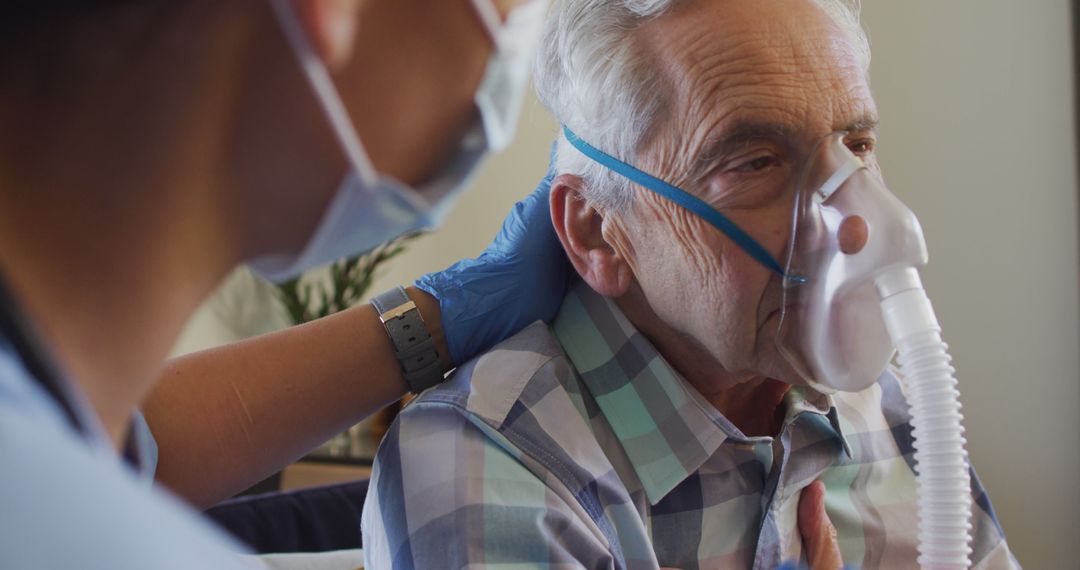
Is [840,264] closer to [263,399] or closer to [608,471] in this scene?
[608,471]

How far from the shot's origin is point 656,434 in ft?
3.96

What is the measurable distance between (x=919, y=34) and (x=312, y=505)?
6.89 ft

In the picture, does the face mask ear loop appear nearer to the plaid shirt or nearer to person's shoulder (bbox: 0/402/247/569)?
person's shoulder (bbox: 0/402/247/569)

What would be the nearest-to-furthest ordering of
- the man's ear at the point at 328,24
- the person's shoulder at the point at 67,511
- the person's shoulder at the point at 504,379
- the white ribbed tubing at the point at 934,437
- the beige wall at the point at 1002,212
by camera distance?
the person's shoulder at the point at 67,511 < the man's ear at the point at 328,24 < the white ribbed tubing at the point at 934,437 < the person's shoulder at the point at 504,379 < the beige wall at the point at 1002,212

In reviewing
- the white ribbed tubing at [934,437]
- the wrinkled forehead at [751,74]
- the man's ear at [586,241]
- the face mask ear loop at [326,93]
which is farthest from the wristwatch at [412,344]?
the face mask ear loop at [326,93]

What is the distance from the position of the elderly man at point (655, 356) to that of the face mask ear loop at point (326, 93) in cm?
58

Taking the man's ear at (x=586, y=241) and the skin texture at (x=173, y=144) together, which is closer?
the skin texture at (x=173, y=144)

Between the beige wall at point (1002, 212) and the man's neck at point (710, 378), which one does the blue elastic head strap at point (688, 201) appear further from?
the beige wall at point (1002, 212)

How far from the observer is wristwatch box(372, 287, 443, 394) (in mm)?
1225

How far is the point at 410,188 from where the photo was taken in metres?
0.61

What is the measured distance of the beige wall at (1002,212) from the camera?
263cm

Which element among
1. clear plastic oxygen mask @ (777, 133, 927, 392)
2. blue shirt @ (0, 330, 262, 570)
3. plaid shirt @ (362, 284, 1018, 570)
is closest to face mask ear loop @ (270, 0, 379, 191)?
blue shirt @ (0, 330, 262, 570)

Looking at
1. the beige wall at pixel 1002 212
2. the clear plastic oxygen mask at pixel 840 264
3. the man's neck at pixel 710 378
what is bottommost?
the beige wall at pixel 1002 212

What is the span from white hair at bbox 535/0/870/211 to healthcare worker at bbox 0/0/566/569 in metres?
0.61
